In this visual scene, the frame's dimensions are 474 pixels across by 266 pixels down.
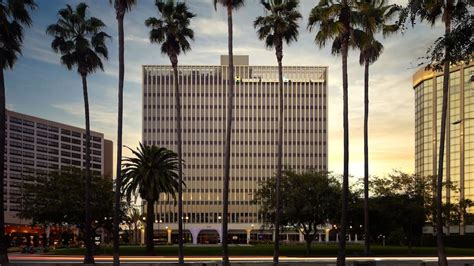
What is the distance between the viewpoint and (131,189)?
239 ft

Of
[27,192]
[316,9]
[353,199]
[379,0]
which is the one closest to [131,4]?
[316,9]

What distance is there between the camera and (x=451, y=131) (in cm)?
16300

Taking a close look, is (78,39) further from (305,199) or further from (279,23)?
(305,199)

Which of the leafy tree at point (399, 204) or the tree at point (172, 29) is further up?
the tree at point (172, 29)

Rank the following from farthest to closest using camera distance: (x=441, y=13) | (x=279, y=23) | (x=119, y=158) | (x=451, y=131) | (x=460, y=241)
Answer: (x=451, y=131)
(x=460, y=241)
(x=279, y=23)
(x=119, y=158)
(x=441, y=13)

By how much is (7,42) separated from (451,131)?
463 feet

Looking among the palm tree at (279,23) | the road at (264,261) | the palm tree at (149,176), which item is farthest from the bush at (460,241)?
the palm tree at (279,23)

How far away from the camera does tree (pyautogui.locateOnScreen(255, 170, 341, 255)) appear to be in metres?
70.1

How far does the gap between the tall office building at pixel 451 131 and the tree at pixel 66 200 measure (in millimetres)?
94148

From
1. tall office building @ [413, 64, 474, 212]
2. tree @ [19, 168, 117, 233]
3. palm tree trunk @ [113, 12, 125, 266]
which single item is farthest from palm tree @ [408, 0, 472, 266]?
tall office building @ [413, 64, 474, 212]

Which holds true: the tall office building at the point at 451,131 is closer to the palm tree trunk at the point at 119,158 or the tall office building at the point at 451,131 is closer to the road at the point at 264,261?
the road at the point at 264,261

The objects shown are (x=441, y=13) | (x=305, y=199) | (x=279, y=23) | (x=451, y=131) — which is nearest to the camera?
(x=441, y=13)

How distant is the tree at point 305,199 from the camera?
7012 centimetres

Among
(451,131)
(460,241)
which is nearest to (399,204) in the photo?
(460,241)
